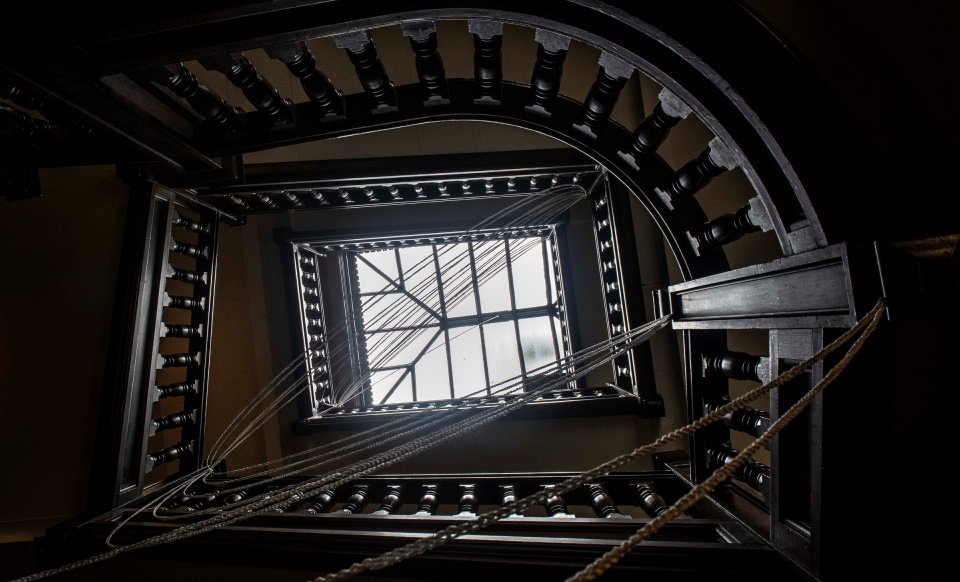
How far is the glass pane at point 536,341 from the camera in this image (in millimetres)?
4164

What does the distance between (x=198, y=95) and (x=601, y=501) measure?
82.4 inches

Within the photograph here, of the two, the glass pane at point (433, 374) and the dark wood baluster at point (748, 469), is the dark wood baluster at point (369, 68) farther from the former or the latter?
the glass pane at point (433, 374)

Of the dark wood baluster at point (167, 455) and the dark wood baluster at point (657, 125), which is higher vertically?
the dark wood baluster at point (657, 125)

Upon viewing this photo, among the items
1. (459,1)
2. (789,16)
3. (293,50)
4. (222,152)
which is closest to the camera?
(459,1)

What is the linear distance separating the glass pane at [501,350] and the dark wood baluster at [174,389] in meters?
2.29

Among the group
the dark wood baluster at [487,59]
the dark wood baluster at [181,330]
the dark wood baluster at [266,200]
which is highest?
the dark wood baluster at [266,200]

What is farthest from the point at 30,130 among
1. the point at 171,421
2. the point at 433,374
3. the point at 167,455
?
the point at 433,374

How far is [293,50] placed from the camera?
139cm

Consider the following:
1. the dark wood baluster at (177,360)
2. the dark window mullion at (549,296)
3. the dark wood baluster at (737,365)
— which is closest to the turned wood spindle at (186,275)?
the dark wood baluster at (177,360)

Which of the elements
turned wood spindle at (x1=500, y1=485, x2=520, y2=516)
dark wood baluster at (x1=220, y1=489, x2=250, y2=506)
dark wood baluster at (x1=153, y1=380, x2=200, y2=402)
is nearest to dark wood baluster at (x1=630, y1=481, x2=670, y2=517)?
turned wood spindle at (x1=500, y1=485, x2=520, y2=516)

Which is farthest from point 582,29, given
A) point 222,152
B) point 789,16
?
point 222,152

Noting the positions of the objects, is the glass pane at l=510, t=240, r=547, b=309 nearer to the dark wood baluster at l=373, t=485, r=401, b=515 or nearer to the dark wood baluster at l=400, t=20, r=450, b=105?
the dark wood baluster at l=373, t=485, r=401, b=515

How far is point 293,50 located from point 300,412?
2.57 m

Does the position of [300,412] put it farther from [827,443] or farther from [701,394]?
[827,443]
